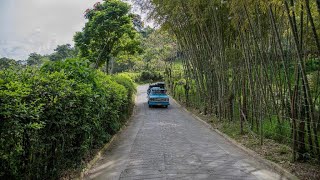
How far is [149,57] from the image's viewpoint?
51.0m

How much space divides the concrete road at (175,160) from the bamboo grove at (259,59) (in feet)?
3.44

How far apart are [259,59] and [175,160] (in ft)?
12.3

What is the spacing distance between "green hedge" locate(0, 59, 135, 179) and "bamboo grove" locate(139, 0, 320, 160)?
3762mm

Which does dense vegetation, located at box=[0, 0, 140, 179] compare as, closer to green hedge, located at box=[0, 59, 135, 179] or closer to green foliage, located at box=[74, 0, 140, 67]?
green hedge, located at box=[0, 59, 135, 179]

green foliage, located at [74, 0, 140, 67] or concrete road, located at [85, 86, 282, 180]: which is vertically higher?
green foliage, located at [74, 0, 140, 67]

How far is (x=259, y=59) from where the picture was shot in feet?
28.5

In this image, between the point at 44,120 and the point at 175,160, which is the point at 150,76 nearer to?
the point at 175,160

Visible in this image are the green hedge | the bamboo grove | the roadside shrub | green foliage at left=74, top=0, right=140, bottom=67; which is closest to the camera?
the green hedge

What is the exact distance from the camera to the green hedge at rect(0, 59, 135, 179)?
3.21 metres

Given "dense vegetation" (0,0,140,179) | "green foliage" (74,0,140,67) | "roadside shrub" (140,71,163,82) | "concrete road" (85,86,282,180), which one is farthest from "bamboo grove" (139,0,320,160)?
"roadside shrub" (140,71,163,82)

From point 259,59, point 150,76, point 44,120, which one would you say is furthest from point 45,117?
point 150,76

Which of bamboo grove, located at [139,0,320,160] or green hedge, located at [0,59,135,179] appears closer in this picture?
green hedge, located at [0,59,135,179]

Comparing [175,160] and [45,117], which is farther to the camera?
[175,160]

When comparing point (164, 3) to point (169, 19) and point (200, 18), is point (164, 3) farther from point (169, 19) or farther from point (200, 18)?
point (169, 19)
